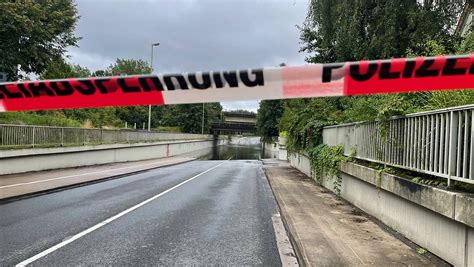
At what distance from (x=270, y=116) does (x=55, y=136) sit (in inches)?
2286

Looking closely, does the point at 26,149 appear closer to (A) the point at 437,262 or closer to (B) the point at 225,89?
(B) the point at 225,89

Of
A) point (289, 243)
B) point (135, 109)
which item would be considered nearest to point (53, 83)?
point (289, 243)

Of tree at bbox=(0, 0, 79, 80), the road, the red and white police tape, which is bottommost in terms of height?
the road

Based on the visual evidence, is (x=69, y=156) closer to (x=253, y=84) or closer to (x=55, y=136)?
(x=55, y=136)

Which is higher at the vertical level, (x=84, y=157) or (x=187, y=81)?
(x=187, y=81)

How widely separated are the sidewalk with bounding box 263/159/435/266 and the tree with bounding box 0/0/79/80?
943 inches

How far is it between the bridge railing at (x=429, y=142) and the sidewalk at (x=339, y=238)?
1.27m

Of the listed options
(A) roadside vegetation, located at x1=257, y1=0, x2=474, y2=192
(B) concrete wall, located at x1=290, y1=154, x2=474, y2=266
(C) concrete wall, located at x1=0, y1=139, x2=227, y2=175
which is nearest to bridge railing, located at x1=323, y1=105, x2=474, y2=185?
(B) concrete wall, located at x1=290, y1=154, x2=474, y2=266

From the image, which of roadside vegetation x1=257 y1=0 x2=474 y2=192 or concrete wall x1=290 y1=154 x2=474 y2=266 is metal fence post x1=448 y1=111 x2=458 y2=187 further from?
roadside vegetation x1=257 y1=0 x2=474 y2=192

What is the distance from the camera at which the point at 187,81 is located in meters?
4.96

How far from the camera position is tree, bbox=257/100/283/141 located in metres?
76.9

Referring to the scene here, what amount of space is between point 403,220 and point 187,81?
4484 millimetres

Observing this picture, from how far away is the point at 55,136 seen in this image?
22.2m

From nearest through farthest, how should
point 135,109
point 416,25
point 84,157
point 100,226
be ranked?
1. point 100,226
2. point 416,25
3. point 84,157
4. point 135,109
